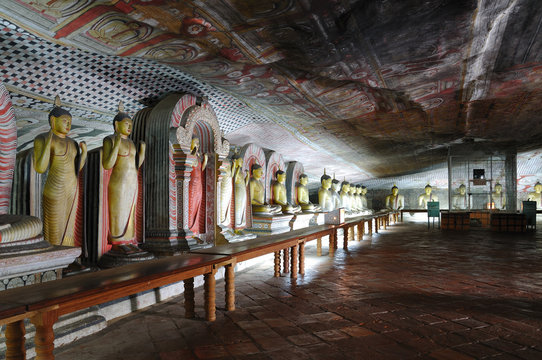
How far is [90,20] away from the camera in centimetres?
311

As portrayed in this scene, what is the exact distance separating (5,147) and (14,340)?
1.79m

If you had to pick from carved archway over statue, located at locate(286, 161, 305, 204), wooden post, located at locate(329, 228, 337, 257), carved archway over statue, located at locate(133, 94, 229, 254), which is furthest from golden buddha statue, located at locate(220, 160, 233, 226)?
carved archway over statue, located at locate(286, 161, 305, 204)

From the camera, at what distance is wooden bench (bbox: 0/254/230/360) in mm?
1733

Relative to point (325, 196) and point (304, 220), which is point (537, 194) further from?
point (304, 220)

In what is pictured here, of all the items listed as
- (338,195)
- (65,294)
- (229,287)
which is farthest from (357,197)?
(65,294)

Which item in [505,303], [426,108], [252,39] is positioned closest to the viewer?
[505,303]

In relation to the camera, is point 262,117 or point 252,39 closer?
point 252,39

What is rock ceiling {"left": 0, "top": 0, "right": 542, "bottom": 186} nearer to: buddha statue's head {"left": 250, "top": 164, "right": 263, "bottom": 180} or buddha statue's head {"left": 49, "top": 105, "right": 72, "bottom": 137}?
buddha statue's head {"left": 49, "top": 105, "right": 72, "bottom": 137}

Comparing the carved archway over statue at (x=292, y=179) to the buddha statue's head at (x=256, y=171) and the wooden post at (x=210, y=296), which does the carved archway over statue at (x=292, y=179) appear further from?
the wooden post at (x=210, y=296)

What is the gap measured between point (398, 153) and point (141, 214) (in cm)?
994

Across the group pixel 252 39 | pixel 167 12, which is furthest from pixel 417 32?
pixel 167 12

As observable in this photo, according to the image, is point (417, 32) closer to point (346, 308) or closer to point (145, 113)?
point (346, 308)

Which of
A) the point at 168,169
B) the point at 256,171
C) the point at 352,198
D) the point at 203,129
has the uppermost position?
the point at 203,129

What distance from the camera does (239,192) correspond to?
6.86m
